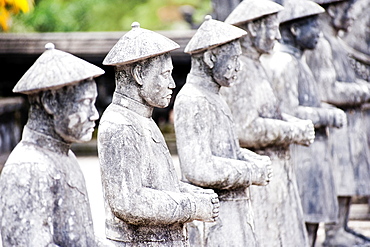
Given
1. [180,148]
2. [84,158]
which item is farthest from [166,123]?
[180,148]

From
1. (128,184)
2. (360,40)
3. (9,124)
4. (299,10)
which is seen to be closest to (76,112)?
(128,184)

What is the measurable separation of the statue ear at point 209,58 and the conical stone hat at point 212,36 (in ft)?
0.13

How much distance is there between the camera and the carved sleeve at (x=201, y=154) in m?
4.74

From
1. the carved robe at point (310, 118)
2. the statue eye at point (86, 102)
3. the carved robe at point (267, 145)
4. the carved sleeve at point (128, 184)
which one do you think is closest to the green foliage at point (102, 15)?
the carved robe at point (310, 118)

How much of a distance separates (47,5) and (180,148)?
68.4ft

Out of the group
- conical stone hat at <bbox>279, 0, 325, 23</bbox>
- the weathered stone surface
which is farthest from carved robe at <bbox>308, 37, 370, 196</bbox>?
the weathered stone surface

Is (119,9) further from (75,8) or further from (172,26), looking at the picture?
(172,26)

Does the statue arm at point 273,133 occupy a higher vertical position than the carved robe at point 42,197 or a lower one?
lower

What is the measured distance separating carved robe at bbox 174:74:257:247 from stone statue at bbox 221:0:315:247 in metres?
0.43

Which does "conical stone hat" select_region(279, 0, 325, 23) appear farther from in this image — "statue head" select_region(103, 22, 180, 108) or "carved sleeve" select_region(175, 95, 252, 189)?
"statue head" select_region(103, 22, 180, 108)

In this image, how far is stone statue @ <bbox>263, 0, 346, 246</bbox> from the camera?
6.46 m

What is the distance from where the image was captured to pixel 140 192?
4.12m

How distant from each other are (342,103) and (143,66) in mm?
3504

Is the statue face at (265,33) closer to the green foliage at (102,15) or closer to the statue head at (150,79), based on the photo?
the statue head at (150,79)
